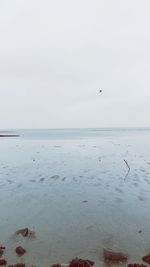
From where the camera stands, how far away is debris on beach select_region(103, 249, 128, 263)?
48.1 ft

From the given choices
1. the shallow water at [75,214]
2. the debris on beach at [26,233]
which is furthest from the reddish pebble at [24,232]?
the shallow water at [75,214]

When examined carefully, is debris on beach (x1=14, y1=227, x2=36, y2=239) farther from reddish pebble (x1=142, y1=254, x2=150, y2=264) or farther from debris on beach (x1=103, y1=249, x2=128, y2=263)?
reddish pebble (x1=142, y1=254, x2=150, y2=264)

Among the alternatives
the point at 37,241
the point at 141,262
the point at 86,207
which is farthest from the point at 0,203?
the point at 141,262

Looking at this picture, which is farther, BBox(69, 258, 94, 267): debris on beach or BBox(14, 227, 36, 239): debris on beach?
BBox(14, 227, 36, 239): debris on beach

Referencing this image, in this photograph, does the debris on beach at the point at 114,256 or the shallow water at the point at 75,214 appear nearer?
the debris on beach at the point at 114,256

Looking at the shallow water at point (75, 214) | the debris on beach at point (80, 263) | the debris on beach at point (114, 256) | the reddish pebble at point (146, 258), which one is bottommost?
the shallow water at point (75, 214)

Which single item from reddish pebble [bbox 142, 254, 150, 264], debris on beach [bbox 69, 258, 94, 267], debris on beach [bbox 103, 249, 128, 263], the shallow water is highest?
debris on beach [bbox 69, 258, 94, 267]

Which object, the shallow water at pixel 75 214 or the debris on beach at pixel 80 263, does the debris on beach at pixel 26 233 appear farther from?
the debris on beach at pixel 80 263

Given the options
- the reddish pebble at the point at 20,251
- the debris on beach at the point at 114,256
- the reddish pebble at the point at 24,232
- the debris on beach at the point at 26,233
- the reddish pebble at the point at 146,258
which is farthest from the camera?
the reddish pebble at the point at 24,232

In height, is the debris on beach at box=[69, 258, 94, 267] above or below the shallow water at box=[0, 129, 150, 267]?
above

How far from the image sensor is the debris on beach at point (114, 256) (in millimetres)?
14664

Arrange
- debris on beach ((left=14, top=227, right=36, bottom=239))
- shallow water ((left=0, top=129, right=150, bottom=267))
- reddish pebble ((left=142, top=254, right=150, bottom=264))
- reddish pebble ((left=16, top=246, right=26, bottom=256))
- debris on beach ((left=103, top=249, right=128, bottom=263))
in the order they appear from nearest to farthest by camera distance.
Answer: reddish pebble ((left=142, top=254, right=150, bottom=264)) < debris on beach ((left=103, top=249, right=128, bottom=263)) < reddish pebble ((left=16, top=246, right=26, bottom=256)) < shallow water ((left=0, top=129, right=150, bottom=267)) < debris on beach ((left=14, top=227, right=36, bottom=239))

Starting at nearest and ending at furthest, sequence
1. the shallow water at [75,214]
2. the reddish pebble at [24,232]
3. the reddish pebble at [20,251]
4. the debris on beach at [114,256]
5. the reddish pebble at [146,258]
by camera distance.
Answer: the reddish pebble at [146,258] < the debris on beach at [114,256] < the reddish pebble at [20,251] < the shallow water at [75,214] < the reddish pebble at [24,232]

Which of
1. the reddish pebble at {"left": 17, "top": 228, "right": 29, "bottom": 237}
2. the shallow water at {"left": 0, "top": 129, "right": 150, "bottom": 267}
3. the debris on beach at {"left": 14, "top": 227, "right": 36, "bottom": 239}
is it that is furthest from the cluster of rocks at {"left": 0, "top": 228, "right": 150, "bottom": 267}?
the reddish pebble at {"left": 17, "top": 228, "right": 29, "bottom": 237}
